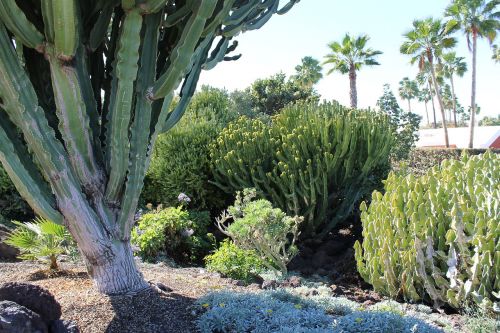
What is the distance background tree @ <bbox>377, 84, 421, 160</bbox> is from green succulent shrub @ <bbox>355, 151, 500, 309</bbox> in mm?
14467

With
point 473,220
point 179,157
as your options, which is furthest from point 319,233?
point 473,220

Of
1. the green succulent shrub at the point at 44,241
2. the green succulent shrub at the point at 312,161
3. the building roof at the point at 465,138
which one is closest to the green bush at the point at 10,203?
the green succulent shrub at the point at 312,161

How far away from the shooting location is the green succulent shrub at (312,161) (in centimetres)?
907

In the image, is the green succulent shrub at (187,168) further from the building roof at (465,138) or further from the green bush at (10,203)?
the building roof at (465,138)

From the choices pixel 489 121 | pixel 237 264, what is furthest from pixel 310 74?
pixel 489 121

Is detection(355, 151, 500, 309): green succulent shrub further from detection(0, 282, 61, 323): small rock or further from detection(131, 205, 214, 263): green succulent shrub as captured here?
detection(0, 282, 61, 323): small rock

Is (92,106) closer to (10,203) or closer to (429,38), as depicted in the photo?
(10,203)

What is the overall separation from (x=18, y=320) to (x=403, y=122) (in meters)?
23.4

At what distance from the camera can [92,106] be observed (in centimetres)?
425

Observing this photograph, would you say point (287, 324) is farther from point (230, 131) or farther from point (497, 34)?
point (497, 34)

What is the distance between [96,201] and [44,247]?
5.92 ft

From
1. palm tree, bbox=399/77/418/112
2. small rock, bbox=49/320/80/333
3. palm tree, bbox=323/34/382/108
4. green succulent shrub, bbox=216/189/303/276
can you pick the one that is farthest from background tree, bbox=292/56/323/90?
palm tree, bbox=399/77/418/112

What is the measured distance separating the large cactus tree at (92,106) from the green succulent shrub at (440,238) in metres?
2.70

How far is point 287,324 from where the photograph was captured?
3703 mm
